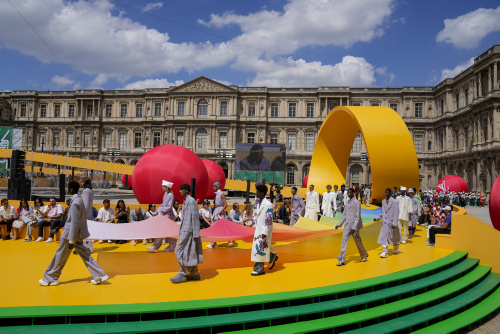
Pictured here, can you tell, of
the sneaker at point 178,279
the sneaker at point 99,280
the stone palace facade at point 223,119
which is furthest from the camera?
the stone palace facade at point 223,119

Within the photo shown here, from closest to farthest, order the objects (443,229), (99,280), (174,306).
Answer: (174,306)
(99,280)
(443,229)

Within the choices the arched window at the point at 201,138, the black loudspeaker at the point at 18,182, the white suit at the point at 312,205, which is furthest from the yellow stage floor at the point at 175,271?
the arched window at the point at 201,138

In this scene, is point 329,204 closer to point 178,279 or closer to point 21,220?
point 178,279

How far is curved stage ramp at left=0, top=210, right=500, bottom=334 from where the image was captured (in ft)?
12.5

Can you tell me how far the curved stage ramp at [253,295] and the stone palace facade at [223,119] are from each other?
3676 centimetres

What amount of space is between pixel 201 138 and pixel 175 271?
41.2 meters

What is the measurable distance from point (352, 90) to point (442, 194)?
71.8ft

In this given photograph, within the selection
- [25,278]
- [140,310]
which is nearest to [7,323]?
[140,310]

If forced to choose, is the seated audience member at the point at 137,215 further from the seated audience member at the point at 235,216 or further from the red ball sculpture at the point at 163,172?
the red ball sculpture at the point at 163,172

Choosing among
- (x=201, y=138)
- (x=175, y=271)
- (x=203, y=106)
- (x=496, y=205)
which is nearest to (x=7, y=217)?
(x=175, y=271)

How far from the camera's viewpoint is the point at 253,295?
447cm

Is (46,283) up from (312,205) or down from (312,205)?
down

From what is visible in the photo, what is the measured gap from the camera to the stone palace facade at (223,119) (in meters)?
43.5

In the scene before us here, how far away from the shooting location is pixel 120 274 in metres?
5.52
